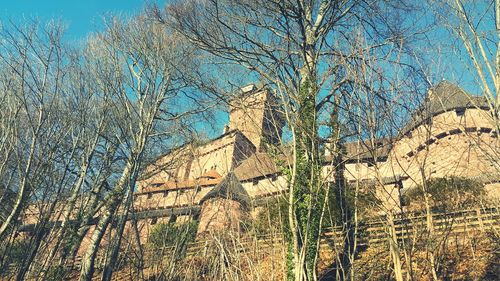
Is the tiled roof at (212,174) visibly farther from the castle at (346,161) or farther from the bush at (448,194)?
the bush at (448,194)

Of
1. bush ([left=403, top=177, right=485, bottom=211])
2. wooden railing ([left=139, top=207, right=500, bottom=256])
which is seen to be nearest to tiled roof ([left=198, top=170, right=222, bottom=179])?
bush ([left=403, top=177, right=485, bottom=211])

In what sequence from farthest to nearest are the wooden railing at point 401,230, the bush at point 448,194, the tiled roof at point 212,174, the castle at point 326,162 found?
the tiled roof at point 212,174 < the bush at point 448,194 < the castle at point 326,162 < the wooden railing at point 401,230

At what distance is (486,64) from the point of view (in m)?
4.78

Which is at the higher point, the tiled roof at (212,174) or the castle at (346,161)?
the tiled roof at (212,174)

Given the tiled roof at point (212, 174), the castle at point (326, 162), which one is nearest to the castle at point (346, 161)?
the castle at point (326, 162)

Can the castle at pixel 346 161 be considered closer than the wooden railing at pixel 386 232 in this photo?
No

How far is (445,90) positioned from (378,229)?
6253mm

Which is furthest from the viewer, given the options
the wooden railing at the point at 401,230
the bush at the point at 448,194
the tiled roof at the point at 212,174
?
the tiled roof at the point at 212,174

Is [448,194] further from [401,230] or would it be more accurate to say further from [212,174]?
[212,174]

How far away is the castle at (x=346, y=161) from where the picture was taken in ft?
11.5

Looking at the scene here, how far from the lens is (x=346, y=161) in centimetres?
349

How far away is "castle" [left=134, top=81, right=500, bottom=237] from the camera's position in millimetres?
3495

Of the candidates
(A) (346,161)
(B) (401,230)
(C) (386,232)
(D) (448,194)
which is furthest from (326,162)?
(C) (386,232)

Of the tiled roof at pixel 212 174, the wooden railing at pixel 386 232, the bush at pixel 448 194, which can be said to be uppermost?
the tiled roof at pixel 212 174
